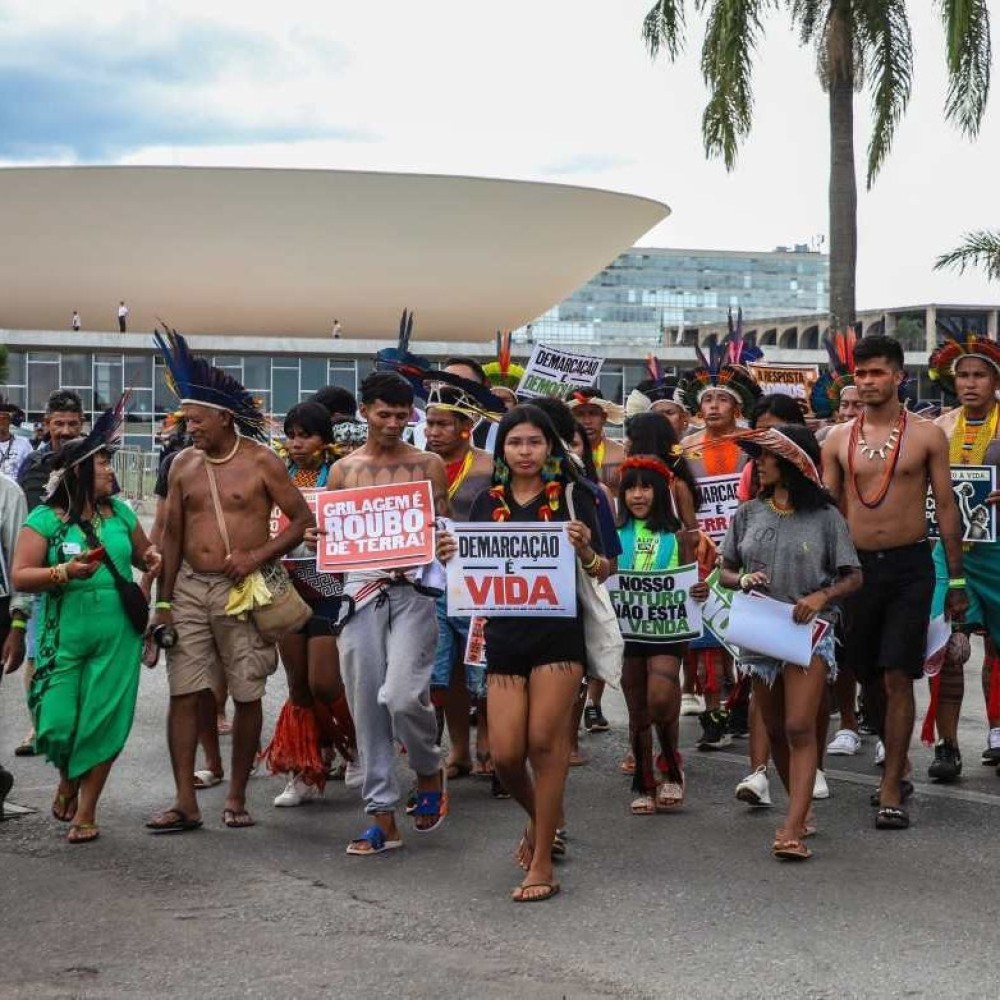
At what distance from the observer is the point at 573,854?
7.27 meters

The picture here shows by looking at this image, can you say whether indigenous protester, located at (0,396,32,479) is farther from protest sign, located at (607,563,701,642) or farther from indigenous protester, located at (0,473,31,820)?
protest sign, located at (607,563,701,642)

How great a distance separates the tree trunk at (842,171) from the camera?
23.3 metres

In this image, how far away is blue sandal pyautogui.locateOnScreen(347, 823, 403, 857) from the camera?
288 inches

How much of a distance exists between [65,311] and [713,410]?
60.9 metres

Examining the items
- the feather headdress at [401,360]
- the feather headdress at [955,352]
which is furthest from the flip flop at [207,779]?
the feather headdress at [955,352]

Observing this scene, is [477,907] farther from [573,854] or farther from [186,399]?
[186,399]

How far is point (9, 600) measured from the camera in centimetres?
817

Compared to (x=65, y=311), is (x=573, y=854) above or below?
below

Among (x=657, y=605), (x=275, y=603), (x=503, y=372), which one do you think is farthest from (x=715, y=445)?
(x=275, y=603)

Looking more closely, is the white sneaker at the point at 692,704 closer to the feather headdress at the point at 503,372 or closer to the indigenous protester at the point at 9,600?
the feather headdress at the point at 503,372

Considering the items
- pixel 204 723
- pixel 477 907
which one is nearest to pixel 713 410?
pixel 204 723

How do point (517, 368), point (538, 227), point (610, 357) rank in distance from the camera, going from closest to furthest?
point (517, 368)
point (610, 357)
point (538, 227)

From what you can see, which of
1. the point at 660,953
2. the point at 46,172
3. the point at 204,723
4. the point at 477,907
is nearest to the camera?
the point at 660,953

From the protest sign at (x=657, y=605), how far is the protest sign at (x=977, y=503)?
1400 millimetres
